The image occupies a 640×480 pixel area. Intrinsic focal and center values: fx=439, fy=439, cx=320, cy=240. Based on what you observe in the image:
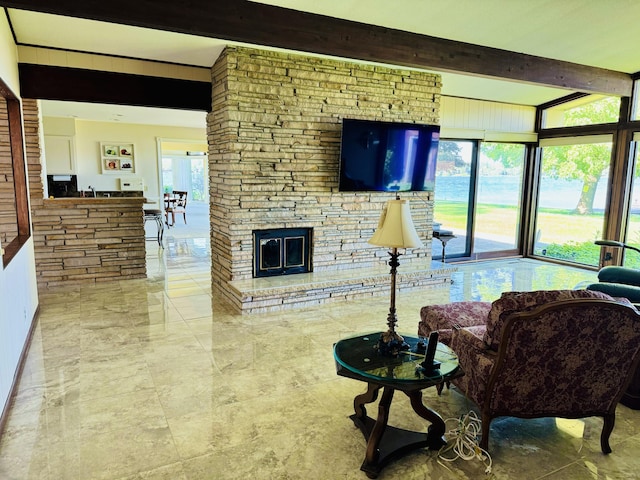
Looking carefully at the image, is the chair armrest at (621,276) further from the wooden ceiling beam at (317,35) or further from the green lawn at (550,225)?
the green lawn at (550,225)

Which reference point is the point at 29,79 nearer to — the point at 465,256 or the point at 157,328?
the point at 157,328

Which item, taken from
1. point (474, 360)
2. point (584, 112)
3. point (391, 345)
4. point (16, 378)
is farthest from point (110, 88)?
point (584, 112)

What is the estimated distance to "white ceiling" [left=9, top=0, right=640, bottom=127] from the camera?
12.5ft

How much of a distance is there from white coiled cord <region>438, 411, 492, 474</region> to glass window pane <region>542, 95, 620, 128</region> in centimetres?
608

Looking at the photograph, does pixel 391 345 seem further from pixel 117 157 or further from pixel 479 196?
pixel 117 157

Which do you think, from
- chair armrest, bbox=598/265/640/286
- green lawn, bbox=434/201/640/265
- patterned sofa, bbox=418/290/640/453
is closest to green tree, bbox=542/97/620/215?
green lawn, bbox=434/201/640/265

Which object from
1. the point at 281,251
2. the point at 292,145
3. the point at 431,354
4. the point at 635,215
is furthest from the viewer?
the point at 635,215

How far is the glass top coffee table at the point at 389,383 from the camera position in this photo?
85.2 inches

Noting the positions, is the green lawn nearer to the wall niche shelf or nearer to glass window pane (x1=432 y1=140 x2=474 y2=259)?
glass window pane (x1=432 y1=140 x2=474 y2=259)

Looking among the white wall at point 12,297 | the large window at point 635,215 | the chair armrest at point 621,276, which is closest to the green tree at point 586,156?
the large window at point 635,215

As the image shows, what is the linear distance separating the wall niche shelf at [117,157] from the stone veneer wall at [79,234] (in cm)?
422

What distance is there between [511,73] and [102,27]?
420cm

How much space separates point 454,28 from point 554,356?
328 centimetres

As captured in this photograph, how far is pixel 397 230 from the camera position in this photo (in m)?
2.34
